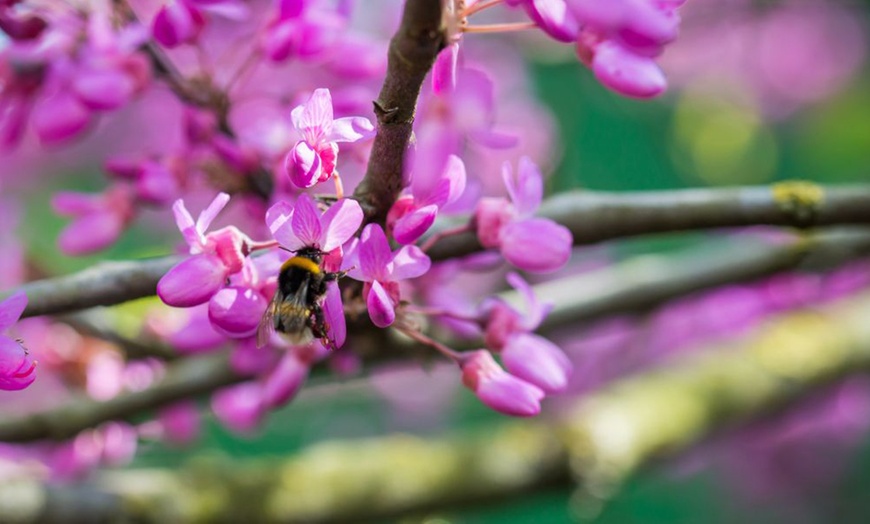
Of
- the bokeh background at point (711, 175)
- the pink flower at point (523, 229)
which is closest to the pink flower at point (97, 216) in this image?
the pink flower at point (523, 229)

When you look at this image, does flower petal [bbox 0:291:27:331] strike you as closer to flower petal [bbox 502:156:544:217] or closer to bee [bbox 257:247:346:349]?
bee [bbox 257:247:346:349]

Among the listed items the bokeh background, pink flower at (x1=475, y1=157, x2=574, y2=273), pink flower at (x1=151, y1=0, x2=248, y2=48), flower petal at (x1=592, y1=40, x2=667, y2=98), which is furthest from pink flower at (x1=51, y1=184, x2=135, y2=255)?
the bokeh background

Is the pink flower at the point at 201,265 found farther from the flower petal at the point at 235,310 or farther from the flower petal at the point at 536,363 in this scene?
the flower petal at the point at 536,363

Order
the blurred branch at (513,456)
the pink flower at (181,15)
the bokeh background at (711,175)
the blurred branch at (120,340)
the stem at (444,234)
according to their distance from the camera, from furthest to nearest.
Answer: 1. the bokeh background at (711,175)
2. the blurred branch at (513,456)
3. the blurred branch at (120,340)
4. the pink flower at (181,15)
5. the stem at (444,234)

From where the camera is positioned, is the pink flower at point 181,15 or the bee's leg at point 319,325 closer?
the bee's leg at point 319,325

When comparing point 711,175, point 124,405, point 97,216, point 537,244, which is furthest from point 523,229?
point 711,175

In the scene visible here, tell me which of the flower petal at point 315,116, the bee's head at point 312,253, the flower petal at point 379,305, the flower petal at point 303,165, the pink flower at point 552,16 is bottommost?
the flower petal at point 379,305

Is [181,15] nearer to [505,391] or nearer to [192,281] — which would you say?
[192,281]
